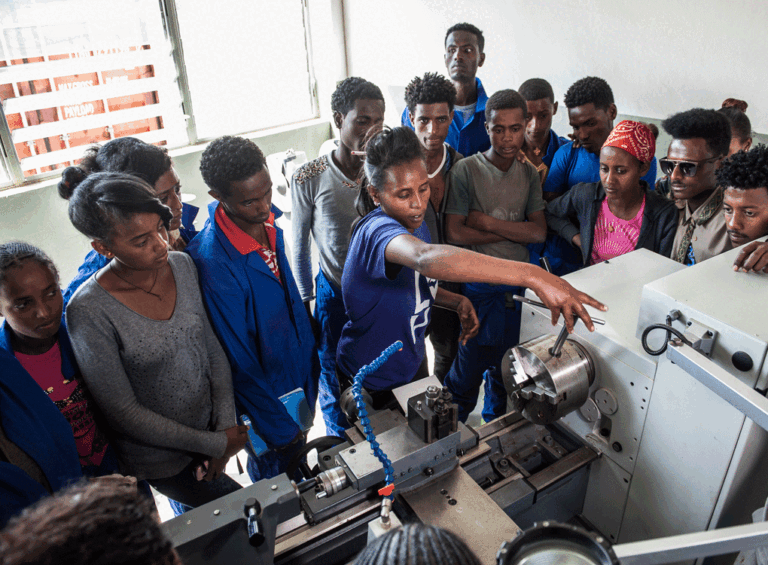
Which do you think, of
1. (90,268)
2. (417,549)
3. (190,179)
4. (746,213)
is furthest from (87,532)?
(190,179)

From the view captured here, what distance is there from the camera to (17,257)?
3.58ft

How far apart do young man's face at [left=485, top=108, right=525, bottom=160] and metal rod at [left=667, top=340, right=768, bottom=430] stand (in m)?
1.21

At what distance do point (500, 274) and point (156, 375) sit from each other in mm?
838

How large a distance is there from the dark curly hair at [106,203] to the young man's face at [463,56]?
1904 millimetres

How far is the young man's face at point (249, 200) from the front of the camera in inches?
53.9

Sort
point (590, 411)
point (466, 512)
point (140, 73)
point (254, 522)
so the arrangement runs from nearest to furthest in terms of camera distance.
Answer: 1. point (254, 522)
2. point (466, 512)
3. point (590, 411)
4. point (140, 73)

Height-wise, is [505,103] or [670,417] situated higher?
[505,103]

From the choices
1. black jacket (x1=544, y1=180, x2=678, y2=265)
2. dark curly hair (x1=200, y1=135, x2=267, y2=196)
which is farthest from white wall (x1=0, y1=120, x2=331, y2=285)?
black jacket (x1=544, y1=180, x2=678, y2=265)

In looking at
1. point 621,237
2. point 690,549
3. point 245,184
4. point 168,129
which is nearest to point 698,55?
point 621,237

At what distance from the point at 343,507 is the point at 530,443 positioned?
488 millimetres

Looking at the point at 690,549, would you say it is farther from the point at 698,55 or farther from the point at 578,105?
the point at 698,55

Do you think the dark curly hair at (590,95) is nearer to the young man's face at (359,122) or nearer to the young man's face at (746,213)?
the young man's face at (359,122)

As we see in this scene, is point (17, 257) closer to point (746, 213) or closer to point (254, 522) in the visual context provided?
point (254, 522)

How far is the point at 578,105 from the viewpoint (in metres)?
2.09
